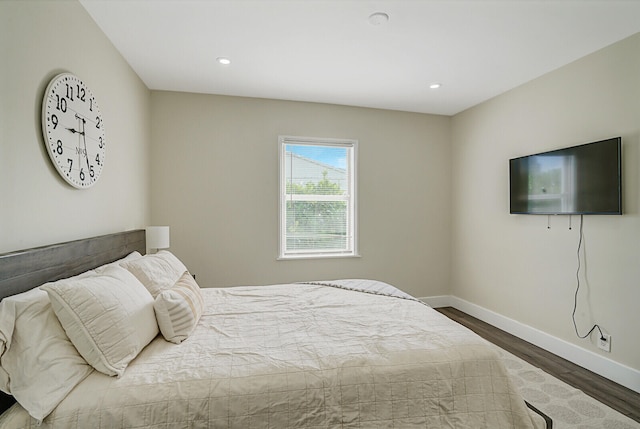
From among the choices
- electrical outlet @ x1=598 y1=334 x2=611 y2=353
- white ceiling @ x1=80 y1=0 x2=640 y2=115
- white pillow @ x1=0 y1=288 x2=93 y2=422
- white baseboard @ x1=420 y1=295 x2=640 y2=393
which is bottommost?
white baseboard @ x1=420 y1=295 x2=640 y2=393

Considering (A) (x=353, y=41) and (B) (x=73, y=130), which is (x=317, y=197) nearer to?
(A) (x=353, y=41)

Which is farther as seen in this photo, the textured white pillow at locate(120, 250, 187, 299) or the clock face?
the textured white pillow at locate(120, 250, 187, 299)

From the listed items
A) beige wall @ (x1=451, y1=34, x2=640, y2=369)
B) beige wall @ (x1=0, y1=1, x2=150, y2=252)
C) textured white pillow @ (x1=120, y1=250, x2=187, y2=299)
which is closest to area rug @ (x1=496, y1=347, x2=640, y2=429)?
beige wall @ (x1=451, y1=34, x2=640, y2=369)

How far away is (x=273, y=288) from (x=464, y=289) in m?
2.81

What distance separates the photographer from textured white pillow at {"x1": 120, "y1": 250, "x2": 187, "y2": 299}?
6.22ft

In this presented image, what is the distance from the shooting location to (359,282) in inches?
112

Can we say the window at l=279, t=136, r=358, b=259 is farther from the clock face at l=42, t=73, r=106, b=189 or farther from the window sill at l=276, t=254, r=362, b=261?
the clock face at l=42, t=73, r=106, b=189

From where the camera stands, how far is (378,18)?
2.20m

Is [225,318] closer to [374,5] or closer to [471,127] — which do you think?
[374,5]

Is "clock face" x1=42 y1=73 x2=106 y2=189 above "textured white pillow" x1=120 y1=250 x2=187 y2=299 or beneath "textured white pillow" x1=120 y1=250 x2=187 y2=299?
above

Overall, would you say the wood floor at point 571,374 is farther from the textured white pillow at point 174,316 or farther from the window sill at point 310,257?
the textured white pillow at point 174,316

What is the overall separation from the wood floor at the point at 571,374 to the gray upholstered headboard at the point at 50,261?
3439 mm

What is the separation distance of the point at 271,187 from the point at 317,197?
1.97 feet

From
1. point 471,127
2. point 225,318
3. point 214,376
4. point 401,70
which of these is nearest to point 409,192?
point 471,127
